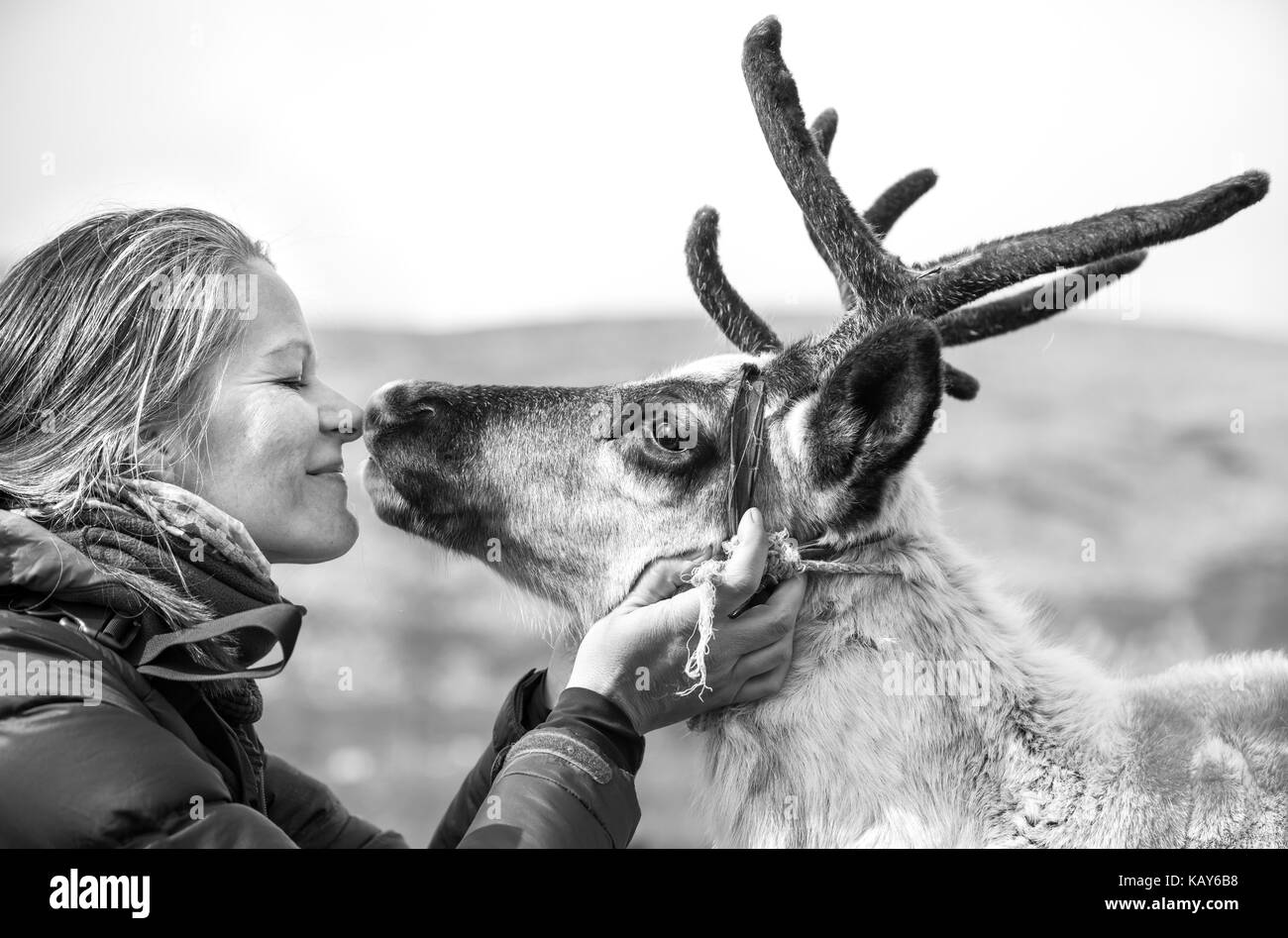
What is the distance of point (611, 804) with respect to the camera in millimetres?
2818

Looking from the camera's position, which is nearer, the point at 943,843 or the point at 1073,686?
the point at 943,843

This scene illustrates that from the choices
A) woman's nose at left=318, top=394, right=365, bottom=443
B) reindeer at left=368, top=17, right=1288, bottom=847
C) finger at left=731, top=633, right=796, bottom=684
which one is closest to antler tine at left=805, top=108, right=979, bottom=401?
reindeer at left=368, top=17, right=1288, bottom=847

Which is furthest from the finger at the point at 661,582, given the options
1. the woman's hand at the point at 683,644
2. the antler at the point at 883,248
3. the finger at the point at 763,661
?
the antler at the point at 883,248

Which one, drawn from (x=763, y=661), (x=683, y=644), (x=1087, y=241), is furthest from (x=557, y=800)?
(x=1087, y=241)

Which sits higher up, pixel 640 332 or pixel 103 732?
pixel 640 332

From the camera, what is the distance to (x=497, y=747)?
382 cm

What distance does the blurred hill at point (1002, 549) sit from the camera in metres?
13.1

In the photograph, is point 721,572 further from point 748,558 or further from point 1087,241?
point 1087,241

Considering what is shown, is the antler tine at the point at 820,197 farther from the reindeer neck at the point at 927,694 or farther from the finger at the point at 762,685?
the finger at the point at 762,685

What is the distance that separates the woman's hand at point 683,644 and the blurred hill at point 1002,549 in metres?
7.35
